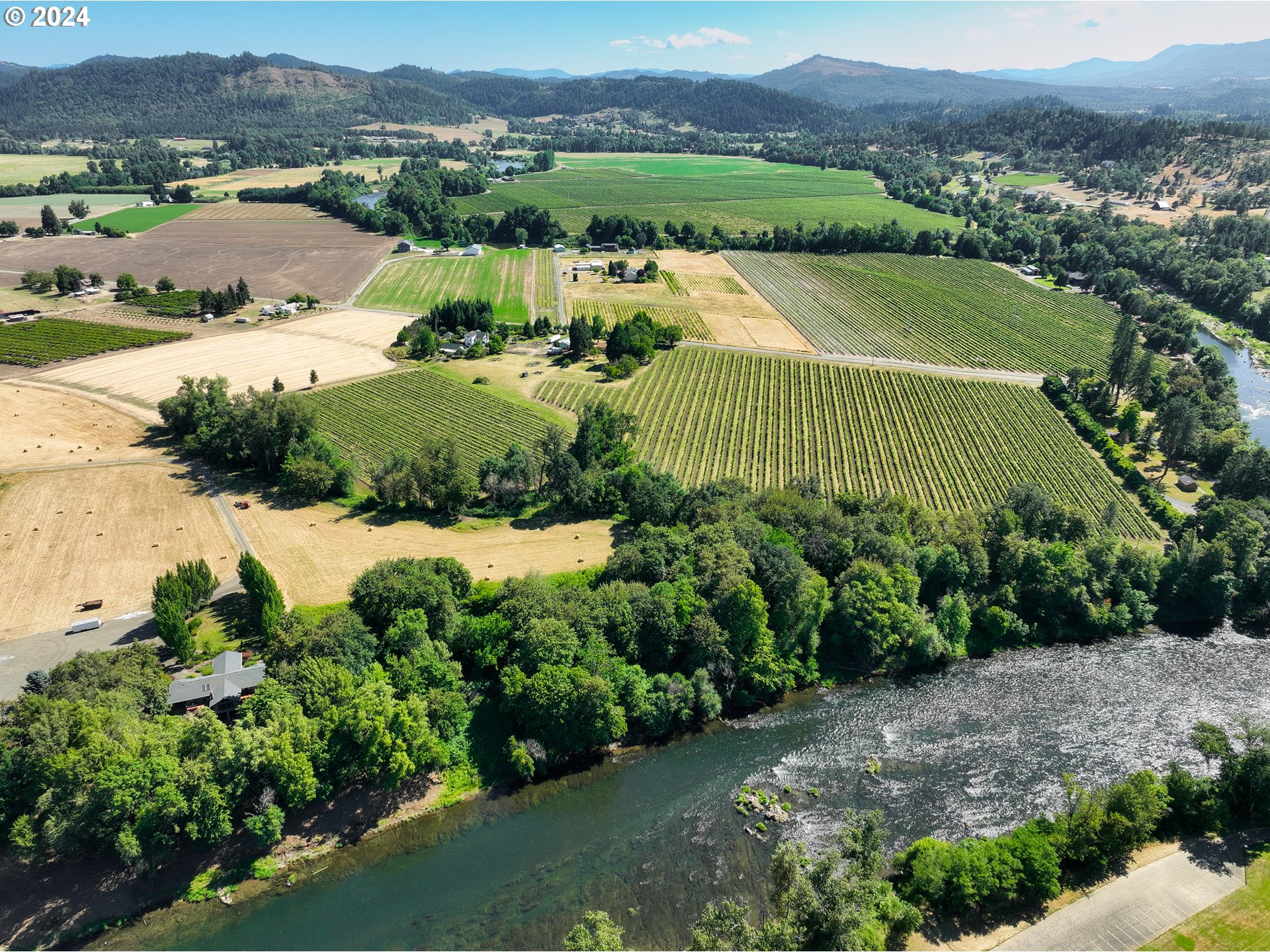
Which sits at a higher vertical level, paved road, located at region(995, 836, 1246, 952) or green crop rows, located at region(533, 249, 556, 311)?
green crop rows, located at region(533, 249, 556, 311)

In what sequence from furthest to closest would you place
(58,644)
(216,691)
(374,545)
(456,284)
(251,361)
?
1. (456,284)
2. (251,361)
3. (374,545)
4. (58,644)
5. (216,691)

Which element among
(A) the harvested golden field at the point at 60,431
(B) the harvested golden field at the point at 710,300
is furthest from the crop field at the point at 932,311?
(A) the harvested golden field at the point at 60,431

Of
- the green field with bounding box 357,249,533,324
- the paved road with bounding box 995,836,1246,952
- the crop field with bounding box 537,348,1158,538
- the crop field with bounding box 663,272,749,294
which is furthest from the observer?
the crop field with bounding box 663,272,749,294

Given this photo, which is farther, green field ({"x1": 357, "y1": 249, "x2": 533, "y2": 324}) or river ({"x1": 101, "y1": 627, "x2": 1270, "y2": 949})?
green field ({"x1": 357, "y1": 249, "x2": 533, "y2": 324})

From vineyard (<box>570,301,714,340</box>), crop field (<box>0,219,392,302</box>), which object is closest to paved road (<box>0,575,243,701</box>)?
vineyard (<box>570,301,714,340</box>)

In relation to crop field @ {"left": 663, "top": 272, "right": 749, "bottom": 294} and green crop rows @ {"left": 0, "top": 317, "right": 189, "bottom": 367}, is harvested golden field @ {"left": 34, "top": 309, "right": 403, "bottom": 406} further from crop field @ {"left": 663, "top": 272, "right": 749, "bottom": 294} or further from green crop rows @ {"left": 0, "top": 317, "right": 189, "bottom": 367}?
crop field @ {"left": 663, "top": 272, "right": 749, "bottom": 294}

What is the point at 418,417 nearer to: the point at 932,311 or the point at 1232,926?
the point at 1232,926

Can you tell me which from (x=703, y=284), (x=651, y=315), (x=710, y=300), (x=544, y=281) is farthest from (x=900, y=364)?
(x=544, y=281)

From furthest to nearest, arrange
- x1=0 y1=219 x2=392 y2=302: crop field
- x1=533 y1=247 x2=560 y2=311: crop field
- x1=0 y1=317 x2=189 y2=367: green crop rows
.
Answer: x1=0 y1=219 x2=392 y2=302: crop field → x1=533 y1=247 x2=560 y2=311: crop field → x1=0 y1=317 x2=189 y2=367: green crop rows
